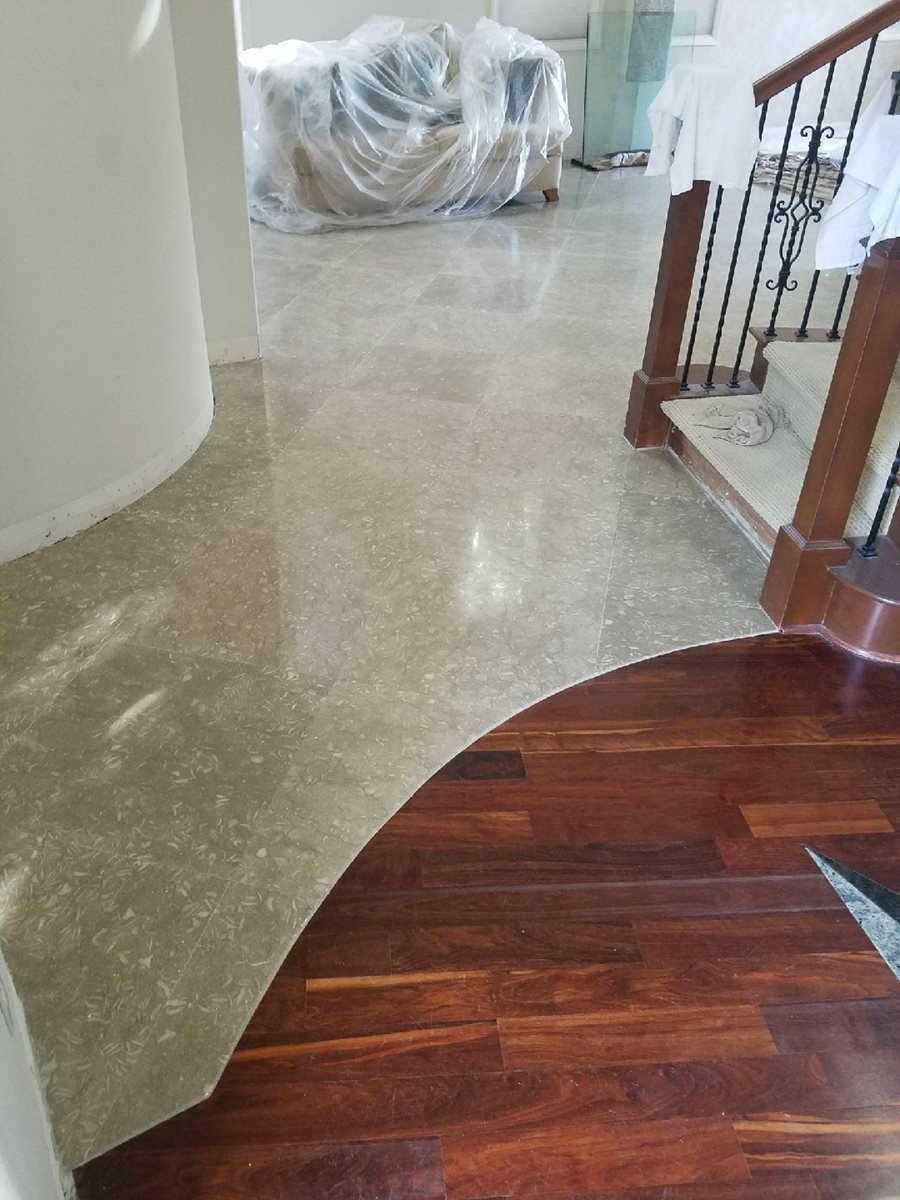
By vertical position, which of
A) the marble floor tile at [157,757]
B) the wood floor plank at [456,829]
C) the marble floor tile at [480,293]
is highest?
the wood floor plank at [456,829]

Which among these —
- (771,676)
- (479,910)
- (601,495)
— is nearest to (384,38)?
(601,495)

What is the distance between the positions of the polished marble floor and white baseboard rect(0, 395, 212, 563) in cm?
5

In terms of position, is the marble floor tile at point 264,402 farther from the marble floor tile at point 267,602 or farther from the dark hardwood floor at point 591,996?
the dark hardwood floor at point 591,996

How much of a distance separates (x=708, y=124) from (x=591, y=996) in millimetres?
2244

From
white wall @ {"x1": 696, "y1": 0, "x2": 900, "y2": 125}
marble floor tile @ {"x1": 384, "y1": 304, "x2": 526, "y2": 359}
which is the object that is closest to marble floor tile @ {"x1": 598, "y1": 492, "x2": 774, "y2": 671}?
marble floor tile @ {"x1": 384, "y1": 304, "x2": 526, "y2": 359}

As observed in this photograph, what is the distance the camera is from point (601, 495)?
10.1ft

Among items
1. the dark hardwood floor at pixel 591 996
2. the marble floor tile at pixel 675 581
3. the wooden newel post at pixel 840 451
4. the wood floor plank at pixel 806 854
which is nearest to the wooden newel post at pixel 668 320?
the marble floor tile at pixel 675 581

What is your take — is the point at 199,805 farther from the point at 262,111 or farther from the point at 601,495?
the point at 262,111

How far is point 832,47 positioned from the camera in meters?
2.52

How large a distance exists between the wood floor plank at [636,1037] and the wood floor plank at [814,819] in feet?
1.43

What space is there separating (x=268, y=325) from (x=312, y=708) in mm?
2667

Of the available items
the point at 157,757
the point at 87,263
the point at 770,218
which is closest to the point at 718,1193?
the point at 157,757

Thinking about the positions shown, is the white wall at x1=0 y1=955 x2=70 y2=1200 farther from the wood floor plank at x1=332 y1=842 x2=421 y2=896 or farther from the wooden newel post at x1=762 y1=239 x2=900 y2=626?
the wooden newel post at x1=762 y1=239 x2=900 y2=626

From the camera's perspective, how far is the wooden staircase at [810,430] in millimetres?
2203
